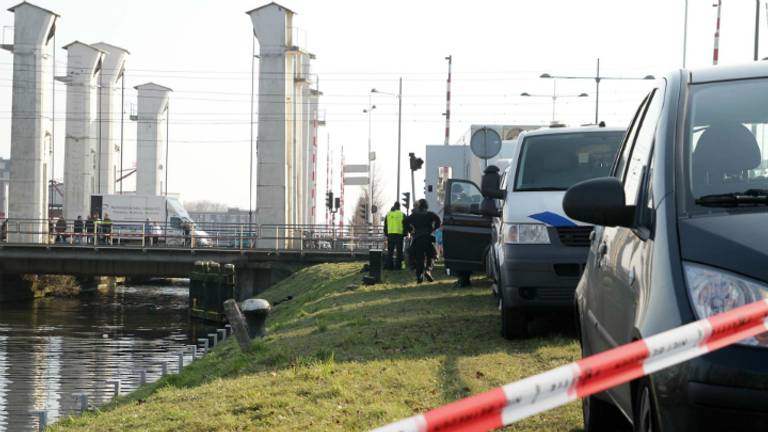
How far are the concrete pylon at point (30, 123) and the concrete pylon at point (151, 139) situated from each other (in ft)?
48.3

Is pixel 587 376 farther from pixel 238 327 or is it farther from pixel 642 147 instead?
pixel 238 327

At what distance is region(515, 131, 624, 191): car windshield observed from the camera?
12188 mm

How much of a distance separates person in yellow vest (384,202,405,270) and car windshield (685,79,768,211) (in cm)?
2600

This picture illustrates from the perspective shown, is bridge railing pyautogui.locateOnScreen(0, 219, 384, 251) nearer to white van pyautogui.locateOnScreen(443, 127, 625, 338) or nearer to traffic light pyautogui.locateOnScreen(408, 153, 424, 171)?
traffic light pyautogui.locateOnScreen(408, 153, 424, 171)

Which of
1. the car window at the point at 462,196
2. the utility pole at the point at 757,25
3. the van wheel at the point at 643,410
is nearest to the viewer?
the van wheel at the point at 643,410

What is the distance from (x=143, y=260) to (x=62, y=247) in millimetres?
3284

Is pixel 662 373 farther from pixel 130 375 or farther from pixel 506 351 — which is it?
pixel 130 375

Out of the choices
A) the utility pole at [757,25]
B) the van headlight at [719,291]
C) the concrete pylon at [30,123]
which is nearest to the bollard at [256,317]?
the van headlight at [719,291]

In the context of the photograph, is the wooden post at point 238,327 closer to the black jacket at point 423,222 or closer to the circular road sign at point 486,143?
the circular road sign at point 486,143

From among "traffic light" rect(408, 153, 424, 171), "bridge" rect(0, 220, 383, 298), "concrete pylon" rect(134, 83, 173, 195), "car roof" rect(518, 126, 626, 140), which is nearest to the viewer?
"car roof" rect(518, 126, 626, 140)

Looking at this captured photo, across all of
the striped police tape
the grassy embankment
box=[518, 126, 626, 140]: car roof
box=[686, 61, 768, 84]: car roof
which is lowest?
the grassy embankment

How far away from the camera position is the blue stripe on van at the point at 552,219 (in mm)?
11219

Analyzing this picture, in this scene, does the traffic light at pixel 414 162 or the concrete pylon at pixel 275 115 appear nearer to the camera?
the traffic light at pixel 414 162

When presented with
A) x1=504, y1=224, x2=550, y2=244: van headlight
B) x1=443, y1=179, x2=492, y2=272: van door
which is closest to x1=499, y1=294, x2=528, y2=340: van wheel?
x1=504, y1=224, x2=550, y2=244: van headlight
